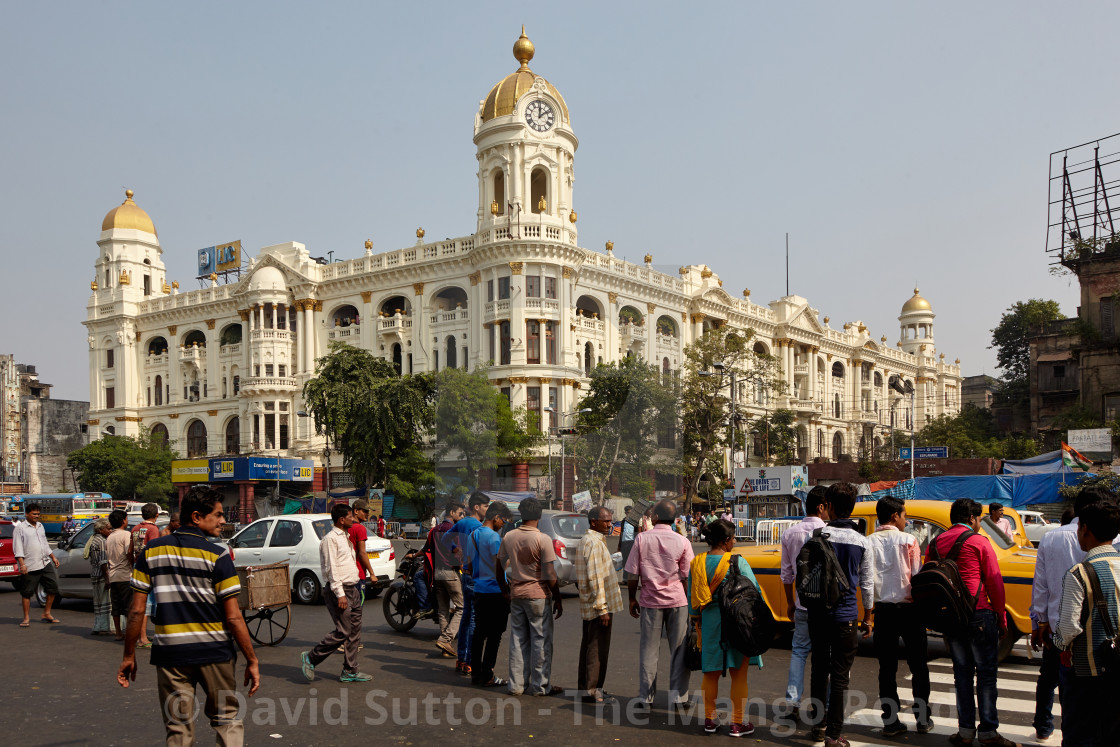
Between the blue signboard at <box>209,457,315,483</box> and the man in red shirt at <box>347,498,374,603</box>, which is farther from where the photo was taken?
the blue signboard at <box>209,457,315,483</box>

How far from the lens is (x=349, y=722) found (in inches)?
293

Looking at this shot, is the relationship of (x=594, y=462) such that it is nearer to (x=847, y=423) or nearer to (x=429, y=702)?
(x=429, y=702)

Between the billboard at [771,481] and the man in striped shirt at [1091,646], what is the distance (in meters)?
28.5

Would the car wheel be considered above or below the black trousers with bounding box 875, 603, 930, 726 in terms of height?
below

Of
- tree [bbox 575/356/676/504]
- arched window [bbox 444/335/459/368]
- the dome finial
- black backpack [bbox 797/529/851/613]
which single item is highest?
the dome finial

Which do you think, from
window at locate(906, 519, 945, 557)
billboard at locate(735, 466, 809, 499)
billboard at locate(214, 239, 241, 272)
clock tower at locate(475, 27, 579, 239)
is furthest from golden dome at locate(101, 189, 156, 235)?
window at locate(906, 519, 945, 557)

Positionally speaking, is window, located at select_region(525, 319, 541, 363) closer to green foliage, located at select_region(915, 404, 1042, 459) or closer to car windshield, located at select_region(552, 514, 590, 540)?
green foliage, located at select_region(915, 404, 1042, 459)

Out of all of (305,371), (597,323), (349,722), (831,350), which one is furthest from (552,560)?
(831,350)

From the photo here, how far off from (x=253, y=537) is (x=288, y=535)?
2.22 ft

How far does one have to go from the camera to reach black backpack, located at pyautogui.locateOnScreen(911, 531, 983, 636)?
6.60 meters

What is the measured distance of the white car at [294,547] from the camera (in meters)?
14.9

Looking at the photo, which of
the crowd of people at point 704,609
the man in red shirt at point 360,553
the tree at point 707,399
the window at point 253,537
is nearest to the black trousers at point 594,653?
the crowd of people at point 704,609

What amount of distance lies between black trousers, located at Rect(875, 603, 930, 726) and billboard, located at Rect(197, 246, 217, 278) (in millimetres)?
67052

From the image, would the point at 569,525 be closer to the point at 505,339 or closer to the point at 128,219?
the point at 505,339
